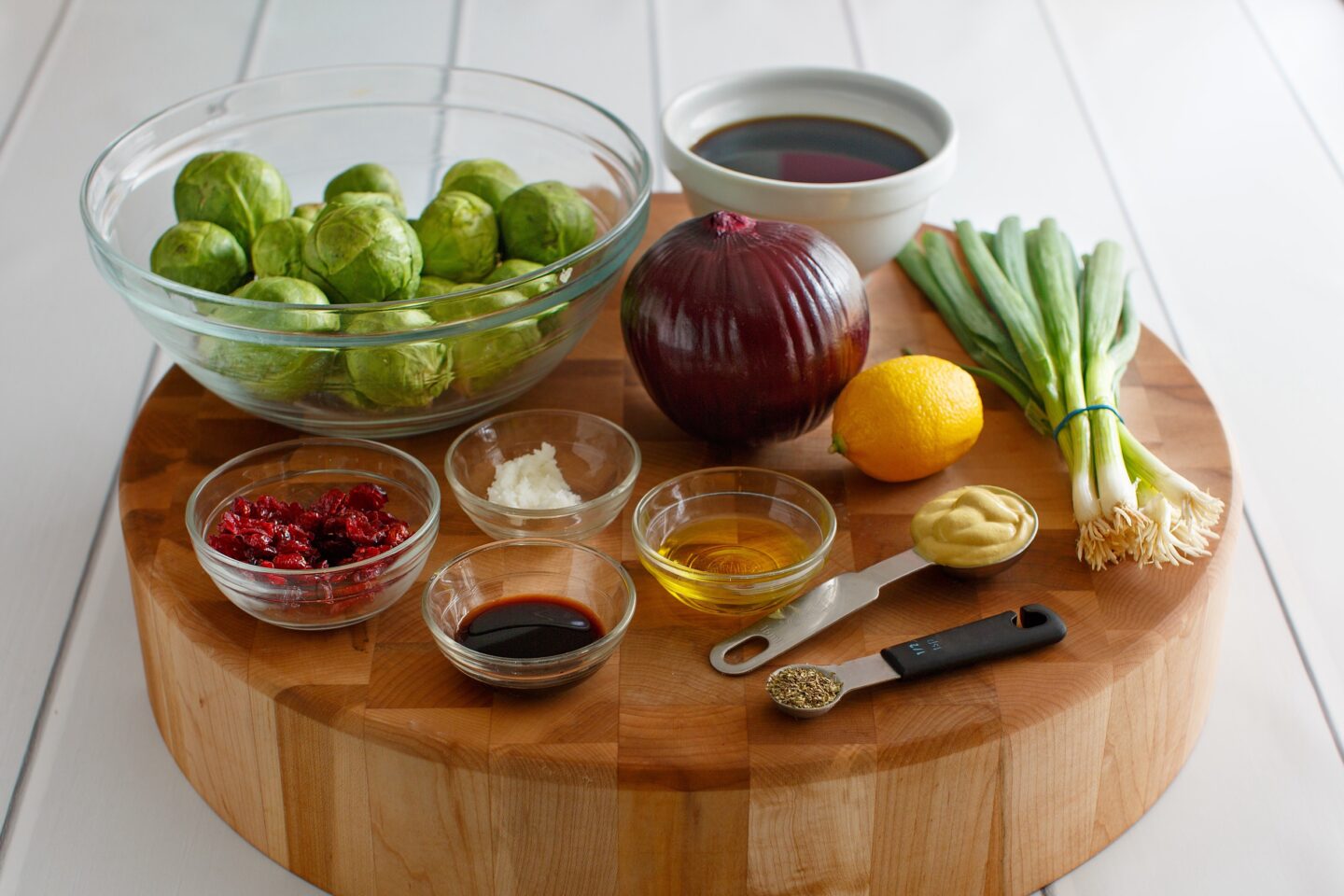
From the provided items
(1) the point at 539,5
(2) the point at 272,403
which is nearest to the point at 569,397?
(2) the point at 272,403

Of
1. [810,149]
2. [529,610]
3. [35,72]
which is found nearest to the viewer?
[529,610]

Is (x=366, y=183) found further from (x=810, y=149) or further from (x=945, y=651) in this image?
(x=945, y=651)

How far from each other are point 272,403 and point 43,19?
1905 mm

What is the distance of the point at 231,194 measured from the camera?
62.3 inches

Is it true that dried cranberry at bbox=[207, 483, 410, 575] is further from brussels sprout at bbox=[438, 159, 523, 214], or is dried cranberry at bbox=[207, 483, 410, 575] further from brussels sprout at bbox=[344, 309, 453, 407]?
brussels sprout at bbox=[438, 159, 523, 214]

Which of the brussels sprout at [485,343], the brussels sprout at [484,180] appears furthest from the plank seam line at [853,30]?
the brussels sprout at [485,343]

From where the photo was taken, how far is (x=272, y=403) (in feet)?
4.90

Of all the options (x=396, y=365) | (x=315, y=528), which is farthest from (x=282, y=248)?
(x=315, y=528)

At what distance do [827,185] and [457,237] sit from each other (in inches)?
17.1

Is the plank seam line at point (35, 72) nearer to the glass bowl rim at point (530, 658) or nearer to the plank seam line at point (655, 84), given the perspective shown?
the plank seam line at point (655, 84)

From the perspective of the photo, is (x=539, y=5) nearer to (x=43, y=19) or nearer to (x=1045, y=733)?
(x=43, y=19)

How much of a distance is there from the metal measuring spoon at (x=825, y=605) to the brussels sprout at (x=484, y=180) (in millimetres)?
612

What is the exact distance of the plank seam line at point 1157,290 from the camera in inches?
61.6

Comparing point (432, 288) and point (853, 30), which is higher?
point (432, 288)
